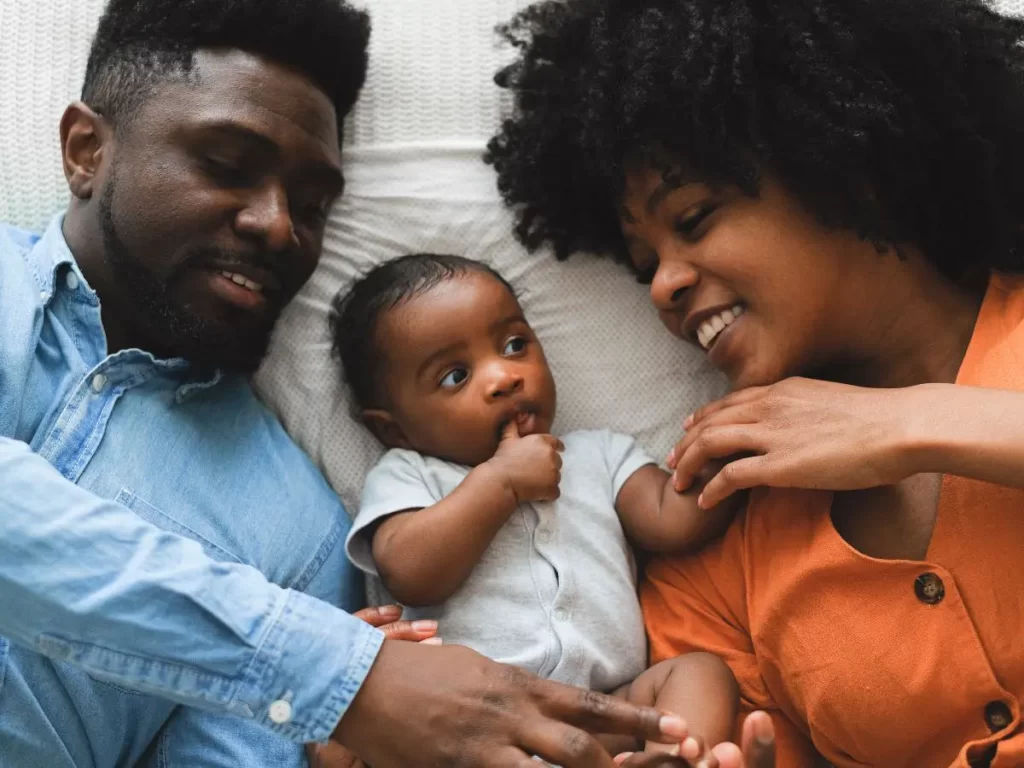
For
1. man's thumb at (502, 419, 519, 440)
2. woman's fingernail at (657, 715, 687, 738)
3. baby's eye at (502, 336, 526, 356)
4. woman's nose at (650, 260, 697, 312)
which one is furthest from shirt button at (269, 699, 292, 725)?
woman's nose at (650, 260, 697, 312)

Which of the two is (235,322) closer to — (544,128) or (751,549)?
(544,128)

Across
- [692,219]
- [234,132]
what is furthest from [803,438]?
[234,132]

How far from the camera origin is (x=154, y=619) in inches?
43.8

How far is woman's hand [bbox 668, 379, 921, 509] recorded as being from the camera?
124 centimetres

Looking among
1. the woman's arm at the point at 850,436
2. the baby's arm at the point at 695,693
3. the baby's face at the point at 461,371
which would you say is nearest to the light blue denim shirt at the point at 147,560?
the baby's face at the point at 461,371

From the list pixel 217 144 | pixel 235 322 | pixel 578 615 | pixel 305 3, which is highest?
pixel 305 3

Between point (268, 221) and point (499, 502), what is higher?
point (268, 221)

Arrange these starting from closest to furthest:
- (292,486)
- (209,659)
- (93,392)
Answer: (209,659) < (93,392) < (292,486)

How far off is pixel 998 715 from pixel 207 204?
4.29 feet

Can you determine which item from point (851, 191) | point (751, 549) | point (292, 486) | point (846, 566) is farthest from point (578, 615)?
point (851, 191)

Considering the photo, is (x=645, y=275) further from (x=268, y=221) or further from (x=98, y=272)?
(x=98, y=272)

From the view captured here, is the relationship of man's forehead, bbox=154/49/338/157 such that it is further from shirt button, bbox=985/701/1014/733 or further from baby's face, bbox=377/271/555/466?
shirt button, bbox=985/701/1014/733

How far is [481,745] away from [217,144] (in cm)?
96

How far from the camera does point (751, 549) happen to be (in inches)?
58.5
